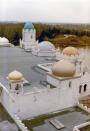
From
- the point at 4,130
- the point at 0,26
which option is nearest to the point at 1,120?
the point at 4,130

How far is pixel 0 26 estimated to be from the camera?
78938 mm

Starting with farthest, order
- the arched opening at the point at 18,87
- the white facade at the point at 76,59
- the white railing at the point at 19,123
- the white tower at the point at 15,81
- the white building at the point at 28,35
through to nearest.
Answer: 1. the white building at the point at 28,35
2. the white facade at the point at 76,59
3. the arched opening at the point at 18,87
4. the white tower at the point at 15,81
5. the white railing at the point at 19,123

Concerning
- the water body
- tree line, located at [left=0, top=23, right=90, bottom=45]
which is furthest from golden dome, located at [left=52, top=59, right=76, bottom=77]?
tree line, located at [left=0, top=23, right=90, bottom=45]

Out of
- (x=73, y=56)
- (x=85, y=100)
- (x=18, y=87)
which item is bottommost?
(x=85, y=100)

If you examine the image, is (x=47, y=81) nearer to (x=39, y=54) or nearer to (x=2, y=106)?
(x=2, y=106)

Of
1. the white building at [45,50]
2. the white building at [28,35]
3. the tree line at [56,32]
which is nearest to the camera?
the white building at [45,50]

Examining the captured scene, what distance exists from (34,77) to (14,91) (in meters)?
5.04

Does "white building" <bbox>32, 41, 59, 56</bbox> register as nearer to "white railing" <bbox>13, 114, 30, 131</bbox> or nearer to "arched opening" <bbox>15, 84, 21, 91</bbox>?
"arched opening" <bbox>15, 84, 21, 91</bbox>

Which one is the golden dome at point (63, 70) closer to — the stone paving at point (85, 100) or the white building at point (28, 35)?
the stone paving at point (85, 100)

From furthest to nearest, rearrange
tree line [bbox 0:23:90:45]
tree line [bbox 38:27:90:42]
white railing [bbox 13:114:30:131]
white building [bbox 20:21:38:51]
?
tree line [bbox 38:27:90:42] → tree line [bbox 0:23:90:45] → white building [bbox 20:21:38:51] → white railing [bbox 13:114:30:131]

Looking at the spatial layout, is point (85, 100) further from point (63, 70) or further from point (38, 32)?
point (38, 32)

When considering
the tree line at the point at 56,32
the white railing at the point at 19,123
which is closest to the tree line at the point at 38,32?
the tree line at the point at 56,32

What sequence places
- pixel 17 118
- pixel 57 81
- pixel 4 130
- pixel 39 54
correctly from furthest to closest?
1. pixel 39 54
2. pixel 57 81
3. pixel 17 118
4. pixel 4 130

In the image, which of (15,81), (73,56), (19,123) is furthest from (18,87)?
(73,56)
